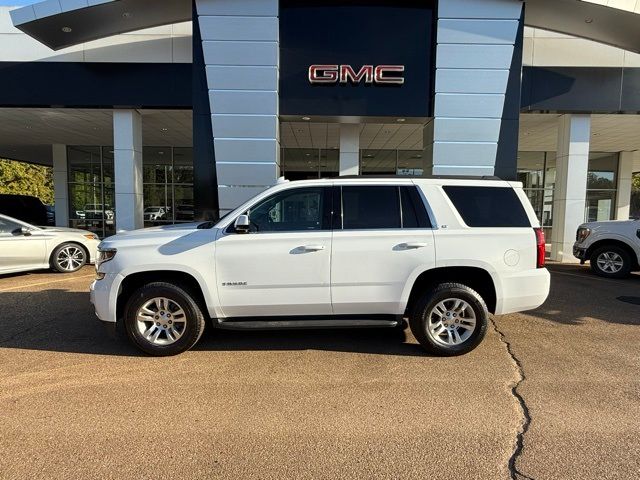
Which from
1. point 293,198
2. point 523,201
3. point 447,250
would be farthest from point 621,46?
point 293,198

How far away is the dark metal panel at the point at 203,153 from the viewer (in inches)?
407

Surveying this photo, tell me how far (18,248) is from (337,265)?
→ 771 cm

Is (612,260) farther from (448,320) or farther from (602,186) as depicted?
(602,186)

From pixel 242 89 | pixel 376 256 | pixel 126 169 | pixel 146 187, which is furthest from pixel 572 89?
pixel 146 187

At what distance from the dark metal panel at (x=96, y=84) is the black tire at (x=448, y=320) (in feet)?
31.6

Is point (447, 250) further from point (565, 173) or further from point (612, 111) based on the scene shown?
point (612, 111)

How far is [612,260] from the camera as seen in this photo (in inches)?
386

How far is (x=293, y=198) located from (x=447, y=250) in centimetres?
175

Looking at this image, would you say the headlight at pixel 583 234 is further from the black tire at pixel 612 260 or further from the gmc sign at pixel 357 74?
the gmc sign at pixel 357 74

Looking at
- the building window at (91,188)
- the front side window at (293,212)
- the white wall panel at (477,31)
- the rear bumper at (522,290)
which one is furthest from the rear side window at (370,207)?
the building window at (91,188)

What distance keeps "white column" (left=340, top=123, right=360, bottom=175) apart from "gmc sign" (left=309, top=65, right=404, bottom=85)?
1.75m

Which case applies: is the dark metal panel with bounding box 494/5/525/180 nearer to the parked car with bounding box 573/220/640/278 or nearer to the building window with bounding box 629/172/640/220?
the parked car with bounding box 573/220/640/278

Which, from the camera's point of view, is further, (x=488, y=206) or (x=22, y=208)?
(x=22, y=208)

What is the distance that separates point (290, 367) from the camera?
172 inches
